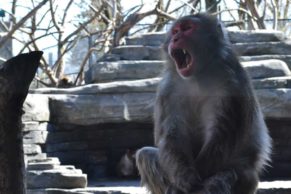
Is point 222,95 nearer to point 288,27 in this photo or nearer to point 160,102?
point 160,102

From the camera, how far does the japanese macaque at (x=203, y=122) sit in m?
4.43

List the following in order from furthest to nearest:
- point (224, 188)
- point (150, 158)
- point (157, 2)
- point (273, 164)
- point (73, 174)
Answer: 1. point (157, 2)
2. point (273, 164)
3. point (73, 174)
4. point (150, 158)
5. point (224, 188)

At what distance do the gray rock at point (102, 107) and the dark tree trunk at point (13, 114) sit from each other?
480 cm

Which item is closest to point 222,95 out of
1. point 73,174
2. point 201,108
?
point 201,108

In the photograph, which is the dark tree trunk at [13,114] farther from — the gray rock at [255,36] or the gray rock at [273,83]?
the gray rock at [255,36]

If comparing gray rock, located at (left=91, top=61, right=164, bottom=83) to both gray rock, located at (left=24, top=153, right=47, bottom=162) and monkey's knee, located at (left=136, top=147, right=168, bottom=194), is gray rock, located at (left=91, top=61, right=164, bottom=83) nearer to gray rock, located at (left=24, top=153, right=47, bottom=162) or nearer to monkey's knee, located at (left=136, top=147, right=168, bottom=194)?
gray rock, located at (left=24, top=153, right=47, bottom=162)

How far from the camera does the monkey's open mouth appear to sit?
457 cm

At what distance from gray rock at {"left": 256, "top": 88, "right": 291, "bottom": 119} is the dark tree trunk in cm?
481

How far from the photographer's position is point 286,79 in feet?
23.7

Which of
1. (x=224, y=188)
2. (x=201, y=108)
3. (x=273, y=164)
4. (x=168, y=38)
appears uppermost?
(x=168, y=38)

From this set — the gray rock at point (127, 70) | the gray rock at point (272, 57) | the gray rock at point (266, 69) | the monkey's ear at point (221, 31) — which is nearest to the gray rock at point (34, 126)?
the gray rock at point (127, 70)

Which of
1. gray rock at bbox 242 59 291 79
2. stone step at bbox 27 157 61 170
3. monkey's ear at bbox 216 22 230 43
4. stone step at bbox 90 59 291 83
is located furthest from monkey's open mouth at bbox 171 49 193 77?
stone step at bbox 90 59 291 83

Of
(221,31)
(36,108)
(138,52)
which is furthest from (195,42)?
(138,52)

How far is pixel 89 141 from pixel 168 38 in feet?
10.6
